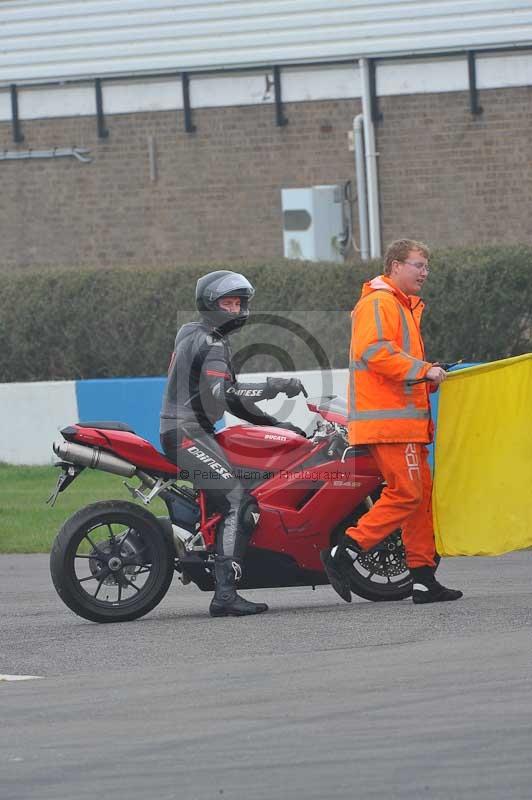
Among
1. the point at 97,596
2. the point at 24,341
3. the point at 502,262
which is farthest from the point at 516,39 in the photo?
the point at 97,596

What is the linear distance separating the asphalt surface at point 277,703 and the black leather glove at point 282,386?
117 cm

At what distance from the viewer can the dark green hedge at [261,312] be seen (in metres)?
17.7

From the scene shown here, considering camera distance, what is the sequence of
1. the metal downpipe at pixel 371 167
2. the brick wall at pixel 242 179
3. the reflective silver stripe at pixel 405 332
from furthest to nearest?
the metal downpipe at pixel 371 167 → the brick wall at pixel 242 179 → the reflective silver stripe at pixel 405 332

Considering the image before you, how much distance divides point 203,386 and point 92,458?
2.24 feet

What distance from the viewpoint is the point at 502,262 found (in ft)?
58.3

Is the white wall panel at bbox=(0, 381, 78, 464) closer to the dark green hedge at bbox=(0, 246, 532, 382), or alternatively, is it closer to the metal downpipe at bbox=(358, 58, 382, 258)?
the dark green hedge at bbox=(0, 246, 532, 382)

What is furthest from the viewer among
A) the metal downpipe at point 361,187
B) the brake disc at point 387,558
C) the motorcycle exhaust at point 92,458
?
the metal downpipe at point 361,187

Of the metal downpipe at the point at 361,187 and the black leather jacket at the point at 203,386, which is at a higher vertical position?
the metal downpipe at the point at 361,187

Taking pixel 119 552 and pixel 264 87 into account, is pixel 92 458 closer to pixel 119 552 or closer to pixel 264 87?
pixel 119 552

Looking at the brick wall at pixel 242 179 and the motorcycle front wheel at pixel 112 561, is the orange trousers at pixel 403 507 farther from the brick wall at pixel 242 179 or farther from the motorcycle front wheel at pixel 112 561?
the brick wall at pixel 242 179

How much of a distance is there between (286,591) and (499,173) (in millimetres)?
12753

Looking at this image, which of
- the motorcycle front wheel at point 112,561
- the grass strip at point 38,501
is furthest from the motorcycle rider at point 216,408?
the grass strip at point 38,501

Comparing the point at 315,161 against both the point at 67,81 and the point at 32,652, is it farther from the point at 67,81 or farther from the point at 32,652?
the point at 32,652

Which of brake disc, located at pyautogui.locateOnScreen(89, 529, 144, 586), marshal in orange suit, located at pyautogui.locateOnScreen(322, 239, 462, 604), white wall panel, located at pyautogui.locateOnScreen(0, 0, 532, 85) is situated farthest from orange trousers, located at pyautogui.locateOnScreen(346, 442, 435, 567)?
white wall panel, located at pyautogui.locateOnScreen(0, 0, 532, 85)
